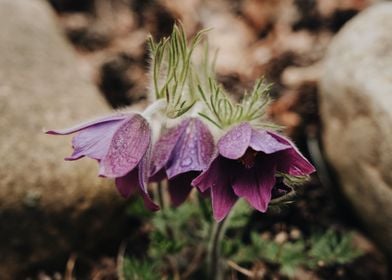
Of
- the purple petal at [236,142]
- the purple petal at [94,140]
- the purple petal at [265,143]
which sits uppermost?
the purple petal at [94,140]

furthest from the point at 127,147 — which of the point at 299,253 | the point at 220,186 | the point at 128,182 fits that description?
the point at 299,253

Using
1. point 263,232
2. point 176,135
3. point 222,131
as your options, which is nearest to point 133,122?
point 176,135

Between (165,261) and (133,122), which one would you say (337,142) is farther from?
(133,122)

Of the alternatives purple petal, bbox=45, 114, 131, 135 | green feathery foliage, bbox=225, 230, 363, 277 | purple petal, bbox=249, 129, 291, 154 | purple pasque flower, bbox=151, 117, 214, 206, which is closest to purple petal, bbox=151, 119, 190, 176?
purple pasque flower, bbox=151, 117, 214, 206

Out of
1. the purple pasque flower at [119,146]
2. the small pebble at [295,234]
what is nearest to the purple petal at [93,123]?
the purple pasque flower at [119,146]

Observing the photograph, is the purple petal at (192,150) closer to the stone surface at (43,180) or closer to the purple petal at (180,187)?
the purple petal at (180,187)

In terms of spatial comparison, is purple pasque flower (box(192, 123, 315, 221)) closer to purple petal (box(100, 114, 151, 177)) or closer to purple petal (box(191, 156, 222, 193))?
purple petal (box(191, 156, 222, 193))

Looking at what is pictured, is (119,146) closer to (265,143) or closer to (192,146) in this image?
(192,146)
